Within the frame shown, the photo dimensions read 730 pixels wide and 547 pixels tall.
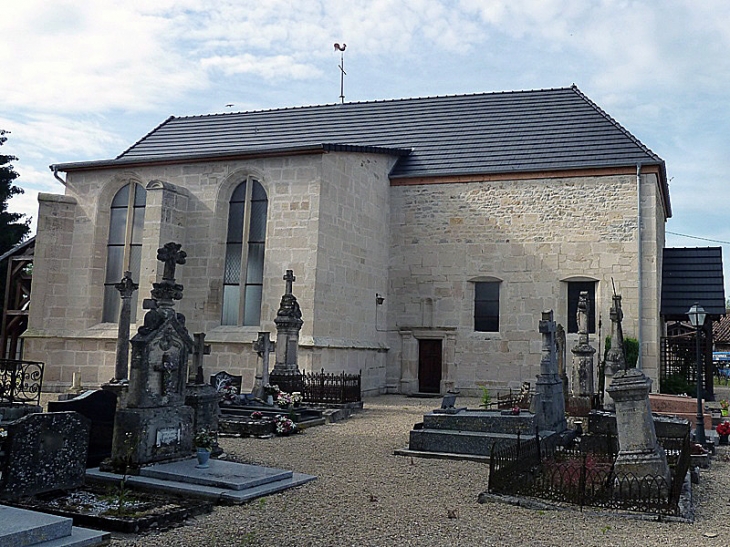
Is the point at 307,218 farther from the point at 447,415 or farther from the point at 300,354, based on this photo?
the point at 447,415

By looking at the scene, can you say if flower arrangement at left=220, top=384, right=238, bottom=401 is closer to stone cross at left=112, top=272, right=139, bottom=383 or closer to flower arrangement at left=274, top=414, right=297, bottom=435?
flower arrangement at left=274, top=414, right=297, bottom=435

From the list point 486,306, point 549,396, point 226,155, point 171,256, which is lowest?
point 549,396

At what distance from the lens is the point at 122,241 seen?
838 inches

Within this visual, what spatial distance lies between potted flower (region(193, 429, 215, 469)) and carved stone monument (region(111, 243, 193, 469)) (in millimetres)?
128

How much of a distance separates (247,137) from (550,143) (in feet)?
35.7

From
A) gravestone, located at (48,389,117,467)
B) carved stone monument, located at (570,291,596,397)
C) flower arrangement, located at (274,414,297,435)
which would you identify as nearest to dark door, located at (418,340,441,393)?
carved stone monument, located at (570,291,596,397)

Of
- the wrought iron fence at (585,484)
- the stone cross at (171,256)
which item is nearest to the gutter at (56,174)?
the stone cross at (171,256)

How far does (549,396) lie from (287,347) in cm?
707

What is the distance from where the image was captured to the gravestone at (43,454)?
20.0 ft

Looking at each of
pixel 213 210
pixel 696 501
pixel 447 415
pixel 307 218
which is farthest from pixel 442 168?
pixel 696 501

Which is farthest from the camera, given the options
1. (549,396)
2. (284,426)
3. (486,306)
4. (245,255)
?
(486,306)

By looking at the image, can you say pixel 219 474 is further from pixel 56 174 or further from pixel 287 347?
pixel 56 174

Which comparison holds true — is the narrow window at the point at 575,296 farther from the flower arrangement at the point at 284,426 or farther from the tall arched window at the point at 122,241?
the tall arched window at the point at 122,241

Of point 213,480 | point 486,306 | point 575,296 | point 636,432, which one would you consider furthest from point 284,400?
point 575,296
